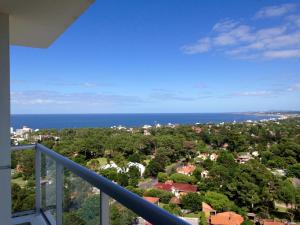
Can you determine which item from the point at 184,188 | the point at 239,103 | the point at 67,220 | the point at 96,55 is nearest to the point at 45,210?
the point at 67,220

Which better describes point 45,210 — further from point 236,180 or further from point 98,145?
point 236,180

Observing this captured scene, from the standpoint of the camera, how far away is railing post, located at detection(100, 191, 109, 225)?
145cm

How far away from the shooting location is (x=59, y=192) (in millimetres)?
2619

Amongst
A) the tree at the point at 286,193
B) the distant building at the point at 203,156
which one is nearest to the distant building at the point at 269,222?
the tree at the point at 286,193

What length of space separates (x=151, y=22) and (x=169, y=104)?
1178 inches

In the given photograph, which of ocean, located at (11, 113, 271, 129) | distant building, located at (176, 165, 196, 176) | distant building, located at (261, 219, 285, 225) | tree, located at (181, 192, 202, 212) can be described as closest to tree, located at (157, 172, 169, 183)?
distant building, located at (176, 165, 196, 176)

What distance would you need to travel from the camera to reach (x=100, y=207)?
151 cm

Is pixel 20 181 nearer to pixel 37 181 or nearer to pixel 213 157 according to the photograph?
pixel 37 181

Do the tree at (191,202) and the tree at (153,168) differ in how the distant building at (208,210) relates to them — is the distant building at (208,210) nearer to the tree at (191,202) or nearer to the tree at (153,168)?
the tree at (191,202)

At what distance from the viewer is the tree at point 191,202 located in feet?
72.3

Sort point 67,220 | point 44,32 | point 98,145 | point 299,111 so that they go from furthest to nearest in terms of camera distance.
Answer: point 299,111, point 98,145, point 44,32, point 67,220

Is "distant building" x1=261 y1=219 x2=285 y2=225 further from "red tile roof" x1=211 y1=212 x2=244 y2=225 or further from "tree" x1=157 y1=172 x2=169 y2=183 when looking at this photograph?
"tree" x1=157 y1=172 x2=169 y2=183

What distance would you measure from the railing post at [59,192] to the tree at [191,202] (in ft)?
67.1

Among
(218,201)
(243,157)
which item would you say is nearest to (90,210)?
(218,201)
